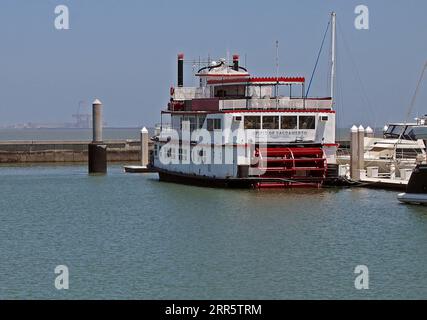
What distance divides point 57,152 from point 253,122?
3332cm

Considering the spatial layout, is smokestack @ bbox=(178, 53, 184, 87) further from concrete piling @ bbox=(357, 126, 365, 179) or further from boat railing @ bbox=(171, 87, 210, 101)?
concrete piling @ bbox=(357, 126, 365, 179)

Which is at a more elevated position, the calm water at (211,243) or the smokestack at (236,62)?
the smokestack at (236,62)

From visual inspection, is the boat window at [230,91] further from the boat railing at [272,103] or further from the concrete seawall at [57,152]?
the concrete seawall at [57,152]

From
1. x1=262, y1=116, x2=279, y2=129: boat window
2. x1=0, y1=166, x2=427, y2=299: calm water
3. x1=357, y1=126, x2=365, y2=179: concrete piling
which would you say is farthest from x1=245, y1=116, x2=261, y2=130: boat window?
x1=357, y1=126, x2=365, y2=179: concrete piling

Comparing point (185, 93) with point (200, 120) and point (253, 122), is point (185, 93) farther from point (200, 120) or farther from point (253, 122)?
point (253, 122)

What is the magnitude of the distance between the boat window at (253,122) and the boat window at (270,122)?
25 centimetres

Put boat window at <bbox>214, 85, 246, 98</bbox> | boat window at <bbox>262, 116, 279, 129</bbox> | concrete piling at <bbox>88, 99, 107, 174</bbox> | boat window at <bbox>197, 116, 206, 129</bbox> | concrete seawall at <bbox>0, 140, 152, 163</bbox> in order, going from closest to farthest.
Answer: boat window at <bbox>262, 116, 279, 129</bbox>, boat window at <bbox>197, 116, 206, 129</bbox>, boat window at <bbox>214, 85, 246, 98</bbox>, concrete piling at <bbox>88, 99, 107, 174</bbox>, concrete seawall at <bbox>0, 140, 152, 163</bbox>

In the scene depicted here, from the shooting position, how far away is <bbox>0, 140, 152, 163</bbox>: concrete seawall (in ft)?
266

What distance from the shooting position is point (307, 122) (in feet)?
172

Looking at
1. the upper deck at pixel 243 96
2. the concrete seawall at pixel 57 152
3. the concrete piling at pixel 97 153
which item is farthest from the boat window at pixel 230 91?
the concrete seawall at pixel 57 152

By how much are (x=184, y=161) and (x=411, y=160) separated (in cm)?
1200

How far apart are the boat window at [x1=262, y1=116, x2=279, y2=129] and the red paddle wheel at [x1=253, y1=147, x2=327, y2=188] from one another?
1180mm

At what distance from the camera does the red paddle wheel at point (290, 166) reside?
167ft
